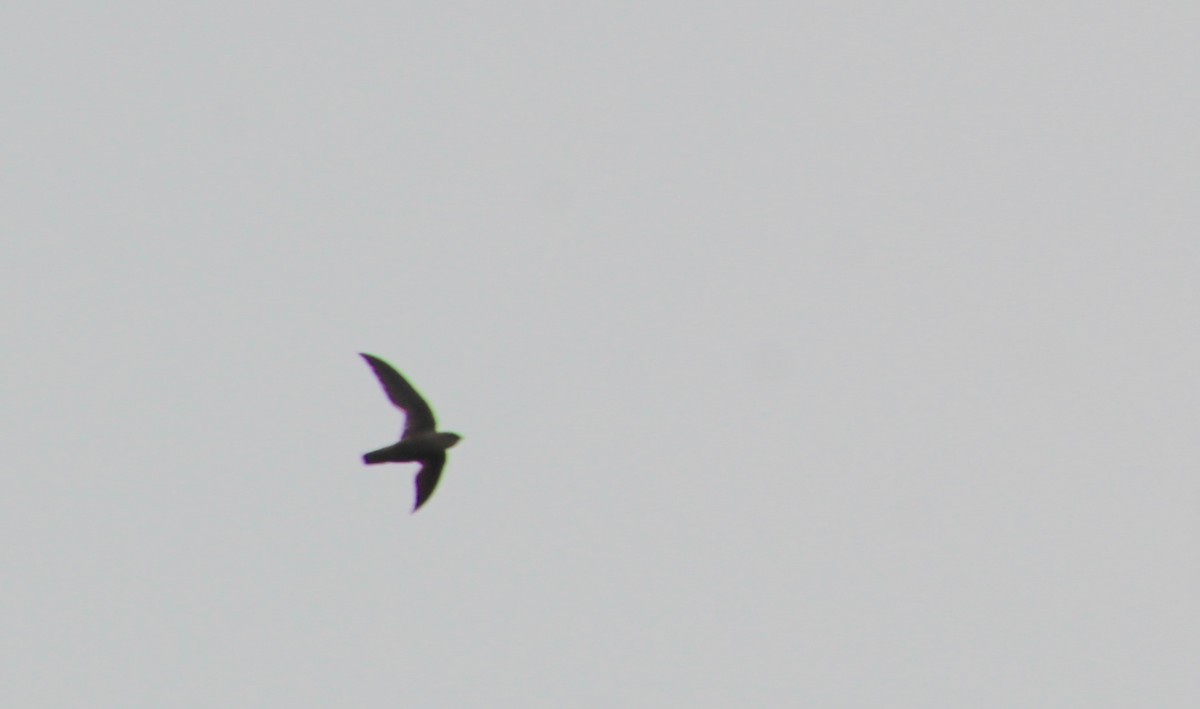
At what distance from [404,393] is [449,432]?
1042 mm

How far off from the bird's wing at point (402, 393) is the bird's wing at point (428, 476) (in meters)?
0.53

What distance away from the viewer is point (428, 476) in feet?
58.4

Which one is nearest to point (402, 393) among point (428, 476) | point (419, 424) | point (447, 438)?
point (419, 424)

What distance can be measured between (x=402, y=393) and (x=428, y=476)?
4.90ft

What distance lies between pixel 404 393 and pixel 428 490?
1.72 m

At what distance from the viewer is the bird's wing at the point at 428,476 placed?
1773cm

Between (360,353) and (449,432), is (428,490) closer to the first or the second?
(449,432)

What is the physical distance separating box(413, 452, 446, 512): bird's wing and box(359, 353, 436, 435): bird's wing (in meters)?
0.53

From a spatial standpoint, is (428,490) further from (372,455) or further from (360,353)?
(360,353)

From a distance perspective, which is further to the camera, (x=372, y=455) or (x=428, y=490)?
(x=428, y=490)

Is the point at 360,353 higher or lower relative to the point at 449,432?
higher

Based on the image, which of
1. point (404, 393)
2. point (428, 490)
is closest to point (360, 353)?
point (404, 393)

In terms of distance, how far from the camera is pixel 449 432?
1759 cm

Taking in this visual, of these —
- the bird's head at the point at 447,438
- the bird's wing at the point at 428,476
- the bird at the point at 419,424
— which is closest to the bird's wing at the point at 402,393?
the bird at the point at 419,424
